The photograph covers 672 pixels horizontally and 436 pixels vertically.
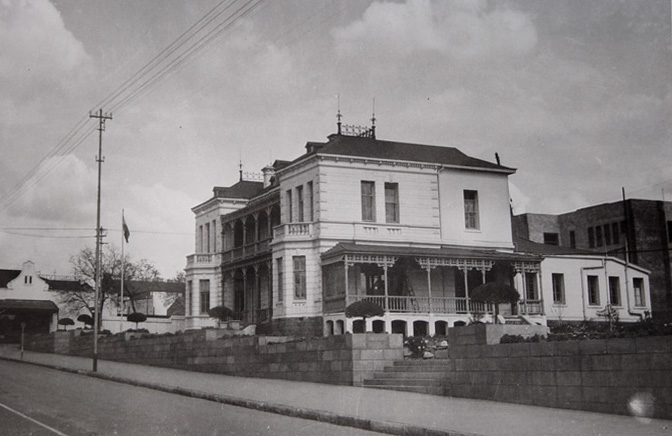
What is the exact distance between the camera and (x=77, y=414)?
15.3m

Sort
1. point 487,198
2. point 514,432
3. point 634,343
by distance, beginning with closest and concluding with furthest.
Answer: point 514,432
point 634,343
point 487,198

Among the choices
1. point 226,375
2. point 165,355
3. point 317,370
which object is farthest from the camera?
point 165,355

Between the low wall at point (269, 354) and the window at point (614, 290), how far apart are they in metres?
21.6

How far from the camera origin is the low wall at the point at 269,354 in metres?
20.7

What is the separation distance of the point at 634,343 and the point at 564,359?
1.69 meters

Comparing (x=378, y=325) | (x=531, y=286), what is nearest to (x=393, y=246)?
(x=378, y=325)

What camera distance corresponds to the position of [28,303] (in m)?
72.6

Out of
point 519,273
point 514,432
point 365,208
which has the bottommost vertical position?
point 514,432

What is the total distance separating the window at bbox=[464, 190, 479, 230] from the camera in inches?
1492

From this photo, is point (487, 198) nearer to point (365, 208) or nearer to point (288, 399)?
point (365, 208)

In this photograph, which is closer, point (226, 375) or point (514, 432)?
point (514, 432)

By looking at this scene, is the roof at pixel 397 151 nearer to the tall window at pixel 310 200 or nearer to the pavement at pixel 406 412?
the tall window at pixel 310 200

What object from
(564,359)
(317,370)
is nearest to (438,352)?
(317,370)

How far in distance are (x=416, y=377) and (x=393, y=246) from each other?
15.7 meters
